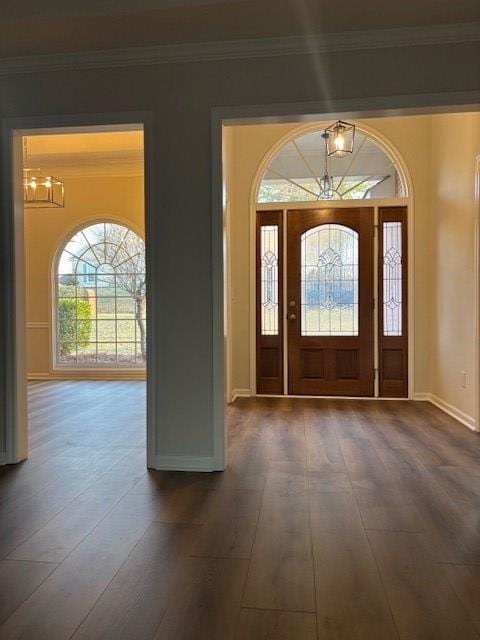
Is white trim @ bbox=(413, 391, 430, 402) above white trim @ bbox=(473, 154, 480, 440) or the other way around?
the other way around

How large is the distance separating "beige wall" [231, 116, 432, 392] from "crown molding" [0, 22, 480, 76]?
2.78 metres

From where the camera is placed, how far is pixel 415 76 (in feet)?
9.89

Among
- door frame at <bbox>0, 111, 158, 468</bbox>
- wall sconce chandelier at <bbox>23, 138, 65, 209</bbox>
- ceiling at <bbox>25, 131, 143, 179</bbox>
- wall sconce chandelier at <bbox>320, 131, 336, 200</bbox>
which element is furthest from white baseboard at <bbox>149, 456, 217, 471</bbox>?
ceiling at <bbox>25, 131, 143, 179</bbox>

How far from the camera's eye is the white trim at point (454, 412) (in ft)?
14.3

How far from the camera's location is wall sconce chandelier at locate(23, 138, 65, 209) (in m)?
6.77

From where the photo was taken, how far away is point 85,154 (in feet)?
24.5

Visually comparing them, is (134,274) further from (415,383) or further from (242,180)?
(415,383)

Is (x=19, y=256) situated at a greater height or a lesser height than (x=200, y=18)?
lesser

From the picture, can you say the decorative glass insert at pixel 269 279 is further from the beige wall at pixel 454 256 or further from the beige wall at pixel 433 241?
the beige wall at pixel 454 256

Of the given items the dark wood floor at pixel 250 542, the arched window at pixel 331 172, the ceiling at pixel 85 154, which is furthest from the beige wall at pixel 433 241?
the ceiling at pixel 85 154

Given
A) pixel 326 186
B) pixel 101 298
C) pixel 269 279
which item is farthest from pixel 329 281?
pixel 101 298

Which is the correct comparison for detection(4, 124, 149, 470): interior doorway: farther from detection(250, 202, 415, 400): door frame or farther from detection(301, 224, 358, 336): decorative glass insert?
detection(301, 224, 358, 336): decorative glass insert

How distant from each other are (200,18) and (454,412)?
3990 millimetres

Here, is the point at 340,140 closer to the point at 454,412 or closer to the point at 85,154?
the point at 454,412
